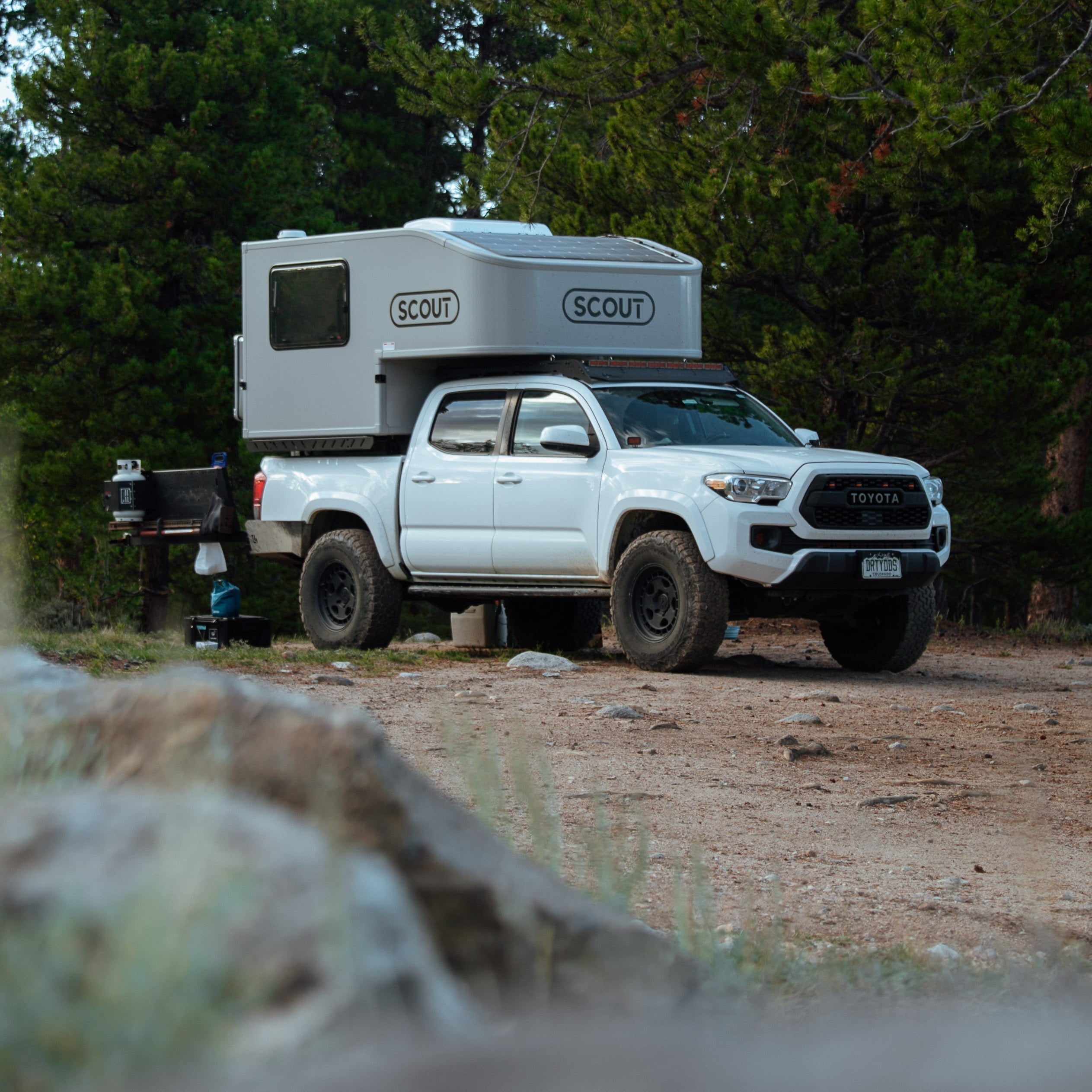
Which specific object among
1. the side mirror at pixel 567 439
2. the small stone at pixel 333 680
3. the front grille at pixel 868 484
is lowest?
the small stone at pixel 333 680

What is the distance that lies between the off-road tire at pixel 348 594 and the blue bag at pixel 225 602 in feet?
1.83

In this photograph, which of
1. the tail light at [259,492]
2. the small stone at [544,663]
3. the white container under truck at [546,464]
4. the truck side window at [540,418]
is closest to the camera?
the white container under truck at [546,464]

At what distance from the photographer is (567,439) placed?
1053 cm

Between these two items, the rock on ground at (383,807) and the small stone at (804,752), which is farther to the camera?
the small stone at (804,752)

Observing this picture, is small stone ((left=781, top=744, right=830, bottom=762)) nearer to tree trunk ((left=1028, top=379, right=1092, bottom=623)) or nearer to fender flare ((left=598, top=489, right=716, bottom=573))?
fender flare ((left=598, top=489, right=716, bottom=573))

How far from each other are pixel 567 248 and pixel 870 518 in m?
3.36

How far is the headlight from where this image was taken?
32.6 ft

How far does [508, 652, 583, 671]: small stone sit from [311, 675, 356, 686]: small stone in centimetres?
165

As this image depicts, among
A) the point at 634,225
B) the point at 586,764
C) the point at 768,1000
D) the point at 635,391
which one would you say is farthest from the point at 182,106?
the point at 768,1000

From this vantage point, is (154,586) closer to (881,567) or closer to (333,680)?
(333,680)

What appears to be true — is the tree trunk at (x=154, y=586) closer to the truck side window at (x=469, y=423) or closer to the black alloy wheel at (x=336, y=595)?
the black alloy wheel at (x=336, y=595)

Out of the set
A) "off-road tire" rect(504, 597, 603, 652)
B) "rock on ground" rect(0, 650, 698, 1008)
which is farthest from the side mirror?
"rock on ground" rect(0, 650, 698, 1008)

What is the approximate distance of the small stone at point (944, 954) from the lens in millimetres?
3443

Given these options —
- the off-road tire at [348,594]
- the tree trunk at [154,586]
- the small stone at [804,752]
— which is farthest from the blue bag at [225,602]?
the small stone at [804,752]
